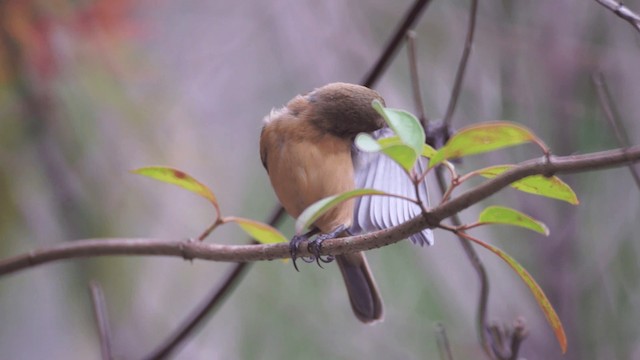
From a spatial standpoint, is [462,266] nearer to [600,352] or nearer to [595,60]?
[600,352]

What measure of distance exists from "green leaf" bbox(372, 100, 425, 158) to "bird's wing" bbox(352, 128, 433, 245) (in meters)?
0.22

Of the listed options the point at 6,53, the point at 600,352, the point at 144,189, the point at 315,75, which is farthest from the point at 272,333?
the point at 6,53

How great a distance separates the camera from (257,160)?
9.35 ft

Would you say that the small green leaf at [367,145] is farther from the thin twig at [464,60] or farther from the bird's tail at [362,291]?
the bird's tail at [362,291]

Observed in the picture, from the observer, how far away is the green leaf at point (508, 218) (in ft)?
2.87

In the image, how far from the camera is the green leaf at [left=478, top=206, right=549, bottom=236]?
874 millimetres

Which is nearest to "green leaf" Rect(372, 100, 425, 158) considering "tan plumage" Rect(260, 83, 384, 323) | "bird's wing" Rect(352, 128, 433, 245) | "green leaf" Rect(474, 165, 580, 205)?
"green leaf" Rect(474, 165, 580, 205)

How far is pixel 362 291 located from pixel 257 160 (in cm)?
131

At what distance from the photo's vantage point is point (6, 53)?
1903 mm

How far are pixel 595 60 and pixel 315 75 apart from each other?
0.93m

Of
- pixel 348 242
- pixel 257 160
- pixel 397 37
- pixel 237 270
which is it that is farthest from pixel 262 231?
pixel 257 160

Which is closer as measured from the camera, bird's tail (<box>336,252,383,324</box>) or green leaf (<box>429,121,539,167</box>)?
green leaf (<box>429,121,539,167</box>)

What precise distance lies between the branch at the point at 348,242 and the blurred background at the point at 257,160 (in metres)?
0.78

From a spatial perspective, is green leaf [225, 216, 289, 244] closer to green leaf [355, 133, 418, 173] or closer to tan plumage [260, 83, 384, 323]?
tan plumage [260, 83, 384, 323]
